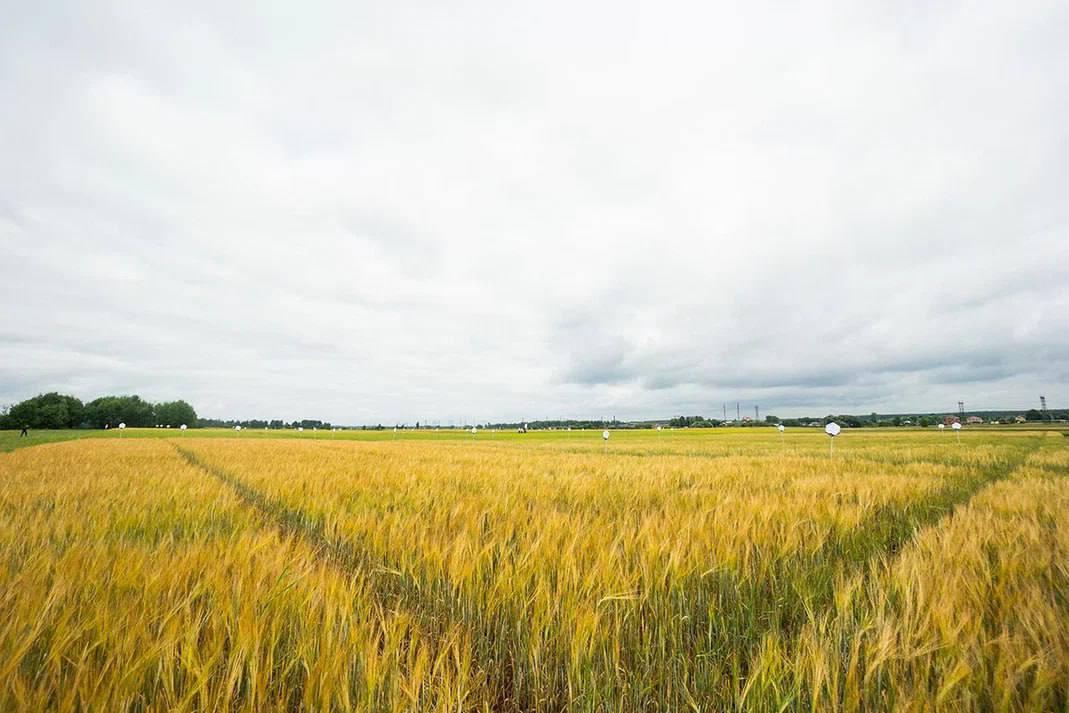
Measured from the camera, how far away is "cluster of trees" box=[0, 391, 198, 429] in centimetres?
12106

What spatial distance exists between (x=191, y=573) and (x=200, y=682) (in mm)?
1422

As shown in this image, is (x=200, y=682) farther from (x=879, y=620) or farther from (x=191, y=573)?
(x=879, y=620)

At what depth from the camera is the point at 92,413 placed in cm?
13575

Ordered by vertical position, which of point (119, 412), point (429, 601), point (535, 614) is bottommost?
point (429, 601)

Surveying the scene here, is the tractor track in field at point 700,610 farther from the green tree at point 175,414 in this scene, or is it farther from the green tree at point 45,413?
the green tree at point 175,414

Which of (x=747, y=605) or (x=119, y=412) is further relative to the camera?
(x=119, y=412)

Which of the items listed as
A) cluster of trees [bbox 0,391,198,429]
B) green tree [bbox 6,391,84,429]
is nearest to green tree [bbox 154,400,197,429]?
cluster of trees [bbox 0,391,198,429]

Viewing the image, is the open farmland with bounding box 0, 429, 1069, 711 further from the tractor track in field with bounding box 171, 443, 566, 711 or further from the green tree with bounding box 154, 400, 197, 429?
the green tree with bounding box 154, 400, 197, 429

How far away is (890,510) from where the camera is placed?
530cm

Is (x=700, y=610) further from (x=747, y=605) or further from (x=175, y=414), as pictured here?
(x=175, y=414)

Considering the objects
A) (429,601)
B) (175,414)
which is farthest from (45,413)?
(429,601)

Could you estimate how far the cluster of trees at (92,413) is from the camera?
121 metres

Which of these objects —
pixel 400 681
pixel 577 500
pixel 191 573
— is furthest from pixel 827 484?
pixel 191 573

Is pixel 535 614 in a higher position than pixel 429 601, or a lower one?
higher
